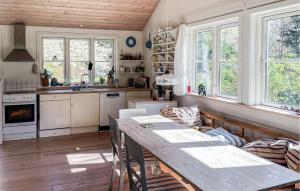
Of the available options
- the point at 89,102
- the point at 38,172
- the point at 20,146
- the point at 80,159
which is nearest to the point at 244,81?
the point at 80,159

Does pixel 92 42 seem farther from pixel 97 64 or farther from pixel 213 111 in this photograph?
pixel 213 111

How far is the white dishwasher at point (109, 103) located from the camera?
597 centimetres

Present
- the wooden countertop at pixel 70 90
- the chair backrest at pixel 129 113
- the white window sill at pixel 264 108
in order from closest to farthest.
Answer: the white window sill at pixel 264 108
the chair backrest at pixel 129 113
the wooden countertop at pixel 70 90

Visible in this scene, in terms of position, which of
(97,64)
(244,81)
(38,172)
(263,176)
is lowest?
(38,172)

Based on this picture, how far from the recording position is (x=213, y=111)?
14.4 ft

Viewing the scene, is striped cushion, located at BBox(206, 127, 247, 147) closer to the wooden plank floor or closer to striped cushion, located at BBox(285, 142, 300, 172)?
striped cushion, located at BBox(285, 142, 300, 172)

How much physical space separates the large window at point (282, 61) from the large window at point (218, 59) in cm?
46

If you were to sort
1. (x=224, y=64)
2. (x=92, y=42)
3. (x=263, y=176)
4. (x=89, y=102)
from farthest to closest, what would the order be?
(x=92, y=42)
(x=89, y=102)
(x=224, y=64)
(x=263, y=176)

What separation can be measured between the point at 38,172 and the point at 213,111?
2.53 metres

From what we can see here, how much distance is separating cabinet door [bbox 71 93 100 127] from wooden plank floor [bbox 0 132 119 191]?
0.40 m

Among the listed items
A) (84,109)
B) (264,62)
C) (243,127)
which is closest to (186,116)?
(243,127)

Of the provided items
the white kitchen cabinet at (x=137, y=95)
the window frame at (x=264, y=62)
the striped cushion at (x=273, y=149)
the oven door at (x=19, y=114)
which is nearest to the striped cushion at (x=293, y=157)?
the striped cushion at (x=273, y=149)

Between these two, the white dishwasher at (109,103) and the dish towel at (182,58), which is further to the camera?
the white dishwasher at (109,103)

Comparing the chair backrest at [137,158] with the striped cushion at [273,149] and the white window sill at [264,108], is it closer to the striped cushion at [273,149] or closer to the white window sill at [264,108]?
the striped cushion at [273,149]
